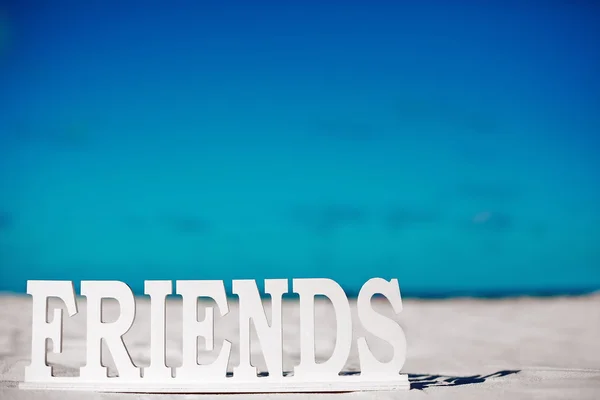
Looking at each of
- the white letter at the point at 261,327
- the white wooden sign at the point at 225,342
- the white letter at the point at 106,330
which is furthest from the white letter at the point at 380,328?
the white letter at the point at 106,330

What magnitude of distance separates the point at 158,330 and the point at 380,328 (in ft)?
7.59

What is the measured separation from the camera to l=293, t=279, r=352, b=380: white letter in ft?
19.8

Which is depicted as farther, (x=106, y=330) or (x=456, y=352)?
(x=456, y=352)

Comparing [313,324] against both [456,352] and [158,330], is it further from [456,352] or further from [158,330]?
[456,352]

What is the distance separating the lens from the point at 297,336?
11367 millimetres

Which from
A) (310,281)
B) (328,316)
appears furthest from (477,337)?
(310,281)

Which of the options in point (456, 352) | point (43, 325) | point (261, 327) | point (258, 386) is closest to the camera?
point (258, 386)

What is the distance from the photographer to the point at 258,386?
19.7 feet

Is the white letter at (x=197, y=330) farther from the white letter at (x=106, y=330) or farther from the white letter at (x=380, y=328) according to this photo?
the white letter at (x=380, y=328)

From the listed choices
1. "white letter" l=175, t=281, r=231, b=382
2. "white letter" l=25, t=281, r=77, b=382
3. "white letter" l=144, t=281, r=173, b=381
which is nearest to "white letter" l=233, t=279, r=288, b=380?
"white letter" l=175, t=281, r=231, b=382

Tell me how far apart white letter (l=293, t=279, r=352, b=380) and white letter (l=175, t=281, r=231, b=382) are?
76cm

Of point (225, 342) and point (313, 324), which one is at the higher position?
point (313, 324)

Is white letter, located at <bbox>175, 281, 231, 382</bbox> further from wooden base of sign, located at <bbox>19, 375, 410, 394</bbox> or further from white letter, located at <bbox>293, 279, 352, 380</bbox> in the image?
white letter, located at <bbox>293, 279, 352, 380</bbox>

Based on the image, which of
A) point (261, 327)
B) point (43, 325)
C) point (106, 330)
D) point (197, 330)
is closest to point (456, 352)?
point (261, 327)
